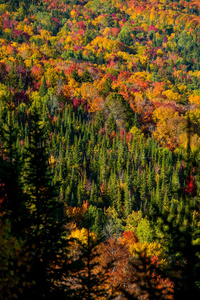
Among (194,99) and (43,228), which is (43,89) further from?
(43,228)

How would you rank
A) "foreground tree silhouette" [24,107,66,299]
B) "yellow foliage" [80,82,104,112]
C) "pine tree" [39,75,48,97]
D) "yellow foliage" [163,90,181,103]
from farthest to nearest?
"yellow foliage" [163,90,181,103] → "yellow foliage" [80,82,104,112] → "pine tree" [39,75,48,97] → "foreground tree silhouette" [24,107,66,299]

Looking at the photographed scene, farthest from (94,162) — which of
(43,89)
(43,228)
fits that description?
(43,228)

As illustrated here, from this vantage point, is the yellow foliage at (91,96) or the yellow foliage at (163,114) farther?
the yellow foliage at (91,96)

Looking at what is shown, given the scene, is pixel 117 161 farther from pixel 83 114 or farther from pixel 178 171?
pixel 83 114

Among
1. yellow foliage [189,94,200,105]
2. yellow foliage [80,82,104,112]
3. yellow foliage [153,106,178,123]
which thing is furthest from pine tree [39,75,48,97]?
yellow foliage [189,94,200,105]

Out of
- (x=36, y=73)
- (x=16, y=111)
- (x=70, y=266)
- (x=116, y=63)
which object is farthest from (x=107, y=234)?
(x=116, y=63)

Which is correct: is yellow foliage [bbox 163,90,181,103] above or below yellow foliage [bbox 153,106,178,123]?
above

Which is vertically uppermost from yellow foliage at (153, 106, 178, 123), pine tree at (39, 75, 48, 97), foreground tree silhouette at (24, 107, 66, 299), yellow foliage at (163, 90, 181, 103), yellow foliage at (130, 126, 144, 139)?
yellow foliage at (163, 90, 181, 103)

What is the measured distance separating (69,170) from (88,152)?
10829 mm

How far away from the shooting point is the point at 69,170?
304ft

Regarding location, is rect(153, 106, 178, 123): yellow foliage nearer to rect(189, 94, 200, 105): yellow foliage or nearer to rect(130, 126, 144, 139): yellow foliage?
rect(130, 126, 144, 139): yellow foliage

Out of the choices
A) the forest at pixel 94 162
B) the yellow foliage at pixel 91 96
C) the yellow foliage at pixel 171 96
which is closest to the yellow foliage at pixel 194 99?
the forest at pixel 94 162

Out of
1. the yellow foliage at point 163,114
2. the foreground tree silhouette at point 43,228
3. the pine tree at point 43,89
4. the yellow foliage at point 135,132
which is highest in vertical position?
the pine tree at point 43,89

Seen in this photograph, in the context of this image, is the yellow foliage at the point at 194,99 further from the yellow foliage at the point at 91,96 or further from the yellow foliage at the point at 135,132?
the yellow foliage at the point at 135,132
